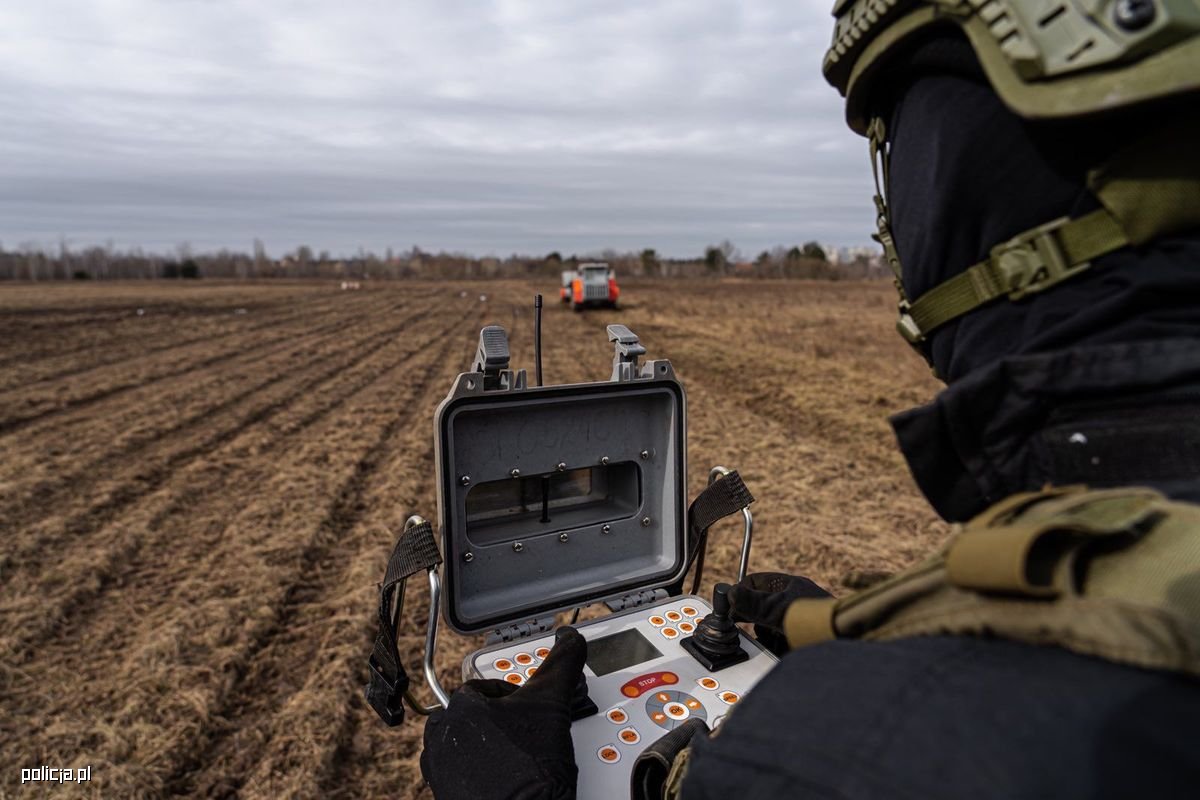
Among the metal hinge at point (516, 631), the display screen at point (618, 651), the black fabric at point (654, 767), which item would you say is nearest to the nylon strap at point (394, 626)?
the metal hinge at point (516, 631)

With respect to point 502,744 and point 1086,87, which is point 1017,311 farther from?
point 502,744

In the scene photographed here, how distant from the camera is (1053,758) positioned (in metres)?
0.68

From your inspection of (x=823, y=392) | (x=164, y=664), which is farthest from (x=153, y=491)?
(x=823, y=392)

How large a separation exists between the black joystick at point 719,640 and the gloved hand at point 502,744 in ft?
1.82

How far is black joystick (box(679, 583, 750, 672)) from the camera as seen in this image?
2.09 metres

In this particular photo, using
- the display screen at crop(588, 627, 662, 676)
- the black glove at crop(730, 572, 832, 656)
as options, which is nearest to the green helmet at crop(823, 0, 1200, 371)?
the black glove at crop(730, 572, 832, 656)

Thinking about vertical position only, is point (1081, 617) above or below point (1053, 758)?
above

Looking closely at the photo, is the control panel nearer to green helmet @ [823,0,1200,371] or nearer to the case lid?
the case lid

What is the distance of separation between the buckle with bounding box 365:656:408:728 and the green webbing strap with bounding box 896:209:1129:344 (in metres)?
1.58

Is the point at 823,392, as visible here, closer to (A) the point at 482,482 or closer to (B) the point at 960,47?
(A) the point at 482,482

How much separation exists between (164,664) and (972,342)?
4.71 metres

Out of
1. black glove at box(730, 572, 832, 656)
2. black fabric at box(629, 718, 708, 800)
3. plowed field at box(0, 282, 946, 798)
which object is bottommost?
plowed field at box(0, 282, 946, 798)

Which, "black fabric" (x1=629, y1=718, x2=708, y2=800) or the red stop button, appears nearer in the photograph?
"black fabric" (x1=629, y1=718, x2=708, y2=800)

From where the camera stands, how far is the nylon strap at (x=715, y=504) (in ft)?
7.71
